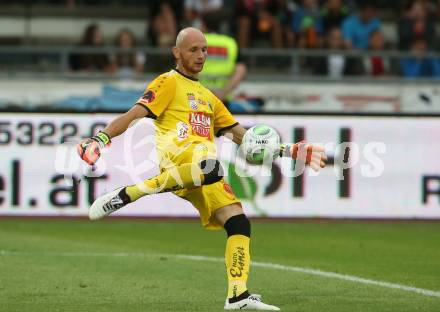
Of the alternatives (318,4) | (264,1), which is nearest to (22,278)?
(264,1)

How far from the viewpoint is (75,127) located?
15.7 m

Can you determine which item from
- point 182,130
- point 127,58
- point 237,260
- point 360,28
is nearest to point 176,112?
point 182,130

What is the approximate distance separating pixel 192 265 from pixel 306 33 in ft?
32.3

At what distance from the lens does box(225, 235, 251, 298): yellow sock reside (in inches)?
324

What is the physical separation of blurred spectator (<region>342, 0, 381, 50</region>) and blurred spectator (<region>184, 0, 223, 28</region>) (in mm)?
2289

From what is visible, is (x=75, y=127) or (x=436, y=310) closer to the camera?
(x=436, y=310)

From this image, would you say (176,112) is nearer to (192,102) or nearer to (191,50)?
(192,102)

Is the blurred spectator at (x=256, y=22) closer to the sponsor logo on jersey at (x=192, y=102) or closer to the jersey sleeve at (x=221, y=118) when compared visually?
the jersey sleeve at (x=221, y=118)

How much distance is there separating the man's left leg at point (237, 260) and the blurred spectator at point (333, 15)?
12279 mm

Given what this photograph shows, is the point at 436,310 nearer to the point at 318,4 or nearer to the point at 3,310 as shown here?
the point at 3,310

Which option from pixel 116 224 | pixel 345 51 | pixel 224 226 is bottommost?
pixel 116 224

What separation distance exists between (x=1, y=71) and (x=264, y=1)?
477cm

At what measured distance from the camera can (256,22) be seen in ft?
65.9

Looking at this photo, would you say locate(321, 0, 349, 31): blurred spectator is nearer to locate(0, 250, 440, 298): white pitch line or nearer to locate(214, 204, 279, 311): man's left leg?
locate(0, 250, 440, 298): white pitch line
